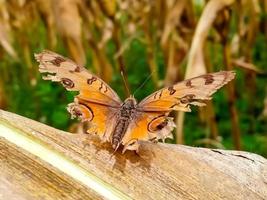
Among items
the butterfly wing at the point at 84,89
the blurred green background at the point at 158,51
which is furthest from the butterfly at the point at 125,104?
the blurred green background at the point at 158,51

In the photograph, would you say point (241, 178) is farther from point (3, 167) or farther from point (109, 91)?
point (3, 167)

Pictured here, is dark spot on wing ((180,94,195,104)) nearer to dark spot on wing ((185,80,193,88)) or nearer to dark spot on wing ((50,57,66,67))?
dark spot on wing ((185,80,193,88))

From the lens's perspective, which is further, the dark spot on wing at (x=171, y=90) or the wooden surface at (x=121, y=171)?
the dark spot on wing at (x=171, y=90)

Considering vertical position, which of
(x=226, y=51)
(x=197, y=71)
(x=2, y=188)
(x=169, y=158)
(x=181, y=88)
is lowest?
(x=2, y=188)

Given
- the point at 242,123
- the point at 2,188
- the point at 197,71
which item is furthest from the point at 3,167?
the point at 242,123

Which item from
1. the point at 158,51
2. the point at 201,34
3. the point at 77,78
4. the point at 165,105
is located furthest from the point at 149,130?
the point at 158,51

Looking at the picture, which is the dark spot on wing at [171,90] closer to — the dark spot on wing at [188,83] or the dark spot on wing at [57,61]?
the dark spot on wing at [188,83]

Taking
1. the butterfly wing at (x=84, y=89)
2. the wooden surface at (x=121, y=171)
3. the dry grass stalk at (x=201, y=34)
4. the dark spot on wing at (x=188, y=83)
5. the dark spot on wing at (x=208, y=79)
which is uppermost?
the dry grass stalk at (x=201, y=34)
